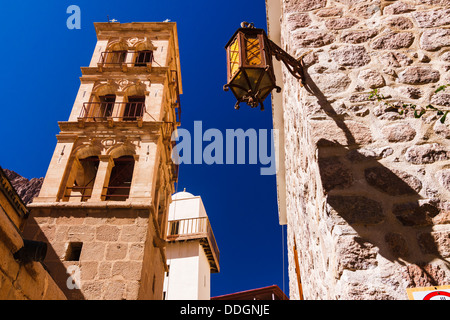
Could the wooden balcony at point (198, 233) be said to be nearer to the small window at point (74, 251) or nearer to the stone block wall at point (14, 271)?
the small window at point (74, 251)

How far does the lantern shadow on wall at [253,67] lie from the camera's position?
324 centimetres

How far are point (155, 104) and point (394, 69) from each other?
1064 centimetres

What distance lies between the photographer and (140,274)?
838 cm

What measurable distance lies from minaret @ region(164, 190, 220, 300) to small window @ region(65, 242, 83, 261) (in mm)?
10471

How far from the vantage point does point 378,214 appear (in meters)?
2.43

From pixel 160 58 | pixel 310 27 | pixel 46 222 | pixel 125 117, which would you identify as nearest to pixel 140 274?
pixel 46 222

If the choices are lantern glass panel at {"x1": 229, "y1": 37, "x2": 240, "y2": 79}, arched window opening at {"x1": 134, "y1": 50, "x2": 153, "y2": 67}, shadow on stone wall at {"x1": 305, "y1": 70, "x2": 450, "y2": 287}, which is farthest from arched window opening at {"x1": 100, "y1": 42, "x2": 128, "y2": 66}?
shadow on stone wall at {"x1": 305, "y1": 70, "x2": 450, "y2": 287}

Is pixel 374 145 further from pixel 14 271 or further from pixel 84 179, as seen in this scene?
pixel 84 179

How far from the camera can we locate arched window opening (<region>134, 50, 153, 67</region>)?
48.9ft

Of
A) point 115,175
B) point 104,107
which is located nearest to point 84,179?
point 115,175

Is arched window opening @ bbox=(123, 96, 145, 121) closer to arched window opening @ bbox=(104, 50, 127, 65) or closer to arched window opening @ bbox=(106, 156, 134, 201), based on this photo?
arched window opening @ bbox=(106, 156, 134, 201)

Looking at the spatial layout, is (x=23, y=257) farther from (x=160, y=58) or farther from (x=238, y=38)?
(x=160, y=58)

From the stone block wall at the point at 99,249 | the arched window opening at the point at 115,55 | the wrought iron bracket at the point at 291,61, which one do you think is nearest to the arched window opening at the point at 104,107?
the arched window opening at the point at 115,55

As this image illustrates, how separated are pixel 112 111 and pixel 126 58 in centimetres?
296
